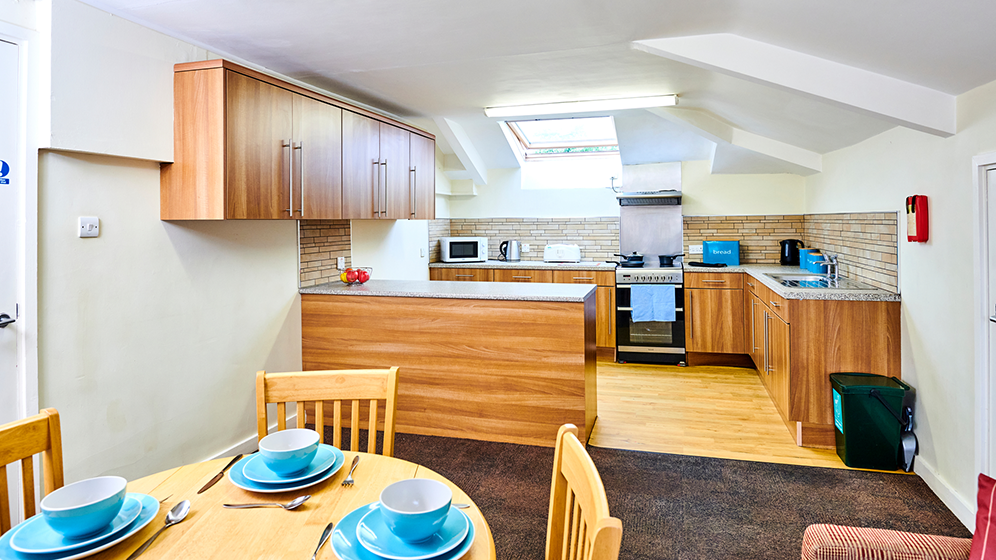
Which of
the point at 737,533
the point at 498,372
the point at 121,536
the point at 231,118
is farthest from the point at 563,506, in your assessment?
the point at 231,118

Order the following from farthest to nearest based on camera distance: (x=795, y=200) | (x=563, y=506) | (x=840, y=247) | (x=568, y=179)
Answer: (x=568, y=179) < (x=795, y=200) < (x=840, y=247) < (x=563, y=506)

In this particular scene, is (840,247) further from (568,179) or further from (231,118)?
(231,118)

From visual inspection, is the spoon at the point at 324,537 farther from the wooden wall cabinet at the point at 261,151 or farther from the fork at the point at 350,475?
the wooden wall cabinet at the point at 261,151

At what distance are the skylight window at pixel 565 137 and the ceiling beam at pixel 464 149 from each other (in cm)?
48

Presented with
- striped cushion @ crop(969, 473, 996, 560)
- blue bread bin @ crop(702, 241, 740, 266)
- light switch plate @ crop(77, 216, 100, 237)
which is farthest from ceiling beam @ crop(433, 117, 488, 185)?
striped cushion @ crop(969, 473, 996, 560)

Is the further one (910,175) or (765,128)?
(765,128)

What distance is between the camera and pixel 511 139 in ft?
19.3

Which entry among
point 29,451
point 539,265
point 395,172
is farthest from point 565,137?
point 29,451

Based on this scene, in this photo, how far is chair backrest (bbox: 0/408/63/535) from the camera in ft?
4.36

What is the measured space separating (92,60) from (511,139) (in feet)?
13.4

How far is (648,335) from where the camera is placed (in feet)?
17.8

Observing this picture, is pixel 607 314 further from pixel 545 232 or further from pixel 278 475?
pixel 278 475

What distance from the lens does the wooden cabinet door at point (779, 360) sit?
3.38 m

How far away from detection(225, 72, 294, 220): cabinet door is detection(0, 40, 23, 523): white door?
2.42 feet
